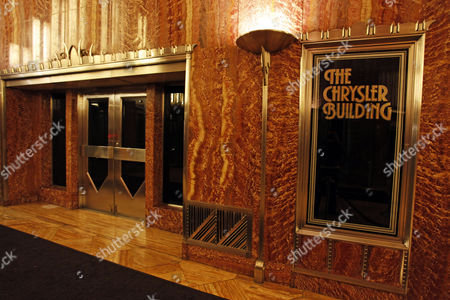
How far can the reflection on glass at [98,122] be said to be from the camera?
4.29 m

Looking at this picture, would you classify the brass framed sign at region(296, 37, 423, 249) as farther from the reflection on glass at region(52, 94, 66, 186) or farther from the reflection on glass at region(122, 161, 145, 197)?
the reflection on glass at region(52, 94, 66, 186)

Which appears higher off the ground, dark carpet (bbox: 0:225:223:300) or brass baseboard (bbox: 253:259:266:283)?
brass baseboard (bbox: 253:259:266:283)

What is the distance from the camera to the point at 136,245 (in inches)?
125

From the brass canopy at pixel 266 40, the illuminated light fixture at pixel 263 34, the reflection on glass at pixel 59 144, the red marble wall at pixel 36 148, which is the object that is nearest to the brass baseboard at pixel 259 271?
the illuminated light fixture at pixel 263 34

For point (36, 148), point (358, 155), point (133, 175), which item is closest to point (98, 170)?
point (133, 175)

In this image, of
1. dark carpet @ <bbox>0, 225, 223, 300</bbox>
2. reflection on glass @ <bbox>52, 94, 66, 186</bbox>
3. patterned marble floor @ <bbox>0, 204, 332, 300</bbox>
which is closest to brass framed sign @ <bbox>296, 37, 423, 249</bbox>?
patterned marble floor @ <bbox>0, 204, 332, 300</bbox>

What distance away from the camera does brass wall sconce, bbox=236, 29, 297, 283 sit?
2133 millimetres

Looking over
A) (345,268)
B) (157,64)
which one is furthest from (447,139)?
(157,64)

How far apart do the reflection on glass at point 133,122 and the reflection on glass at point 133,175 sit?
0.93ft

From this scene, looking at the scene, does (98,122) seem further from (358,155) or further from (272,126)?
Answer: (358,155)

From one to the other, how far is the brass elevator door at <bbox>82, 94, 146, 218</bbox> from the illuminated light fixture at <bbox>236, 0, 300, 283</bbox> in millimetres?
2171

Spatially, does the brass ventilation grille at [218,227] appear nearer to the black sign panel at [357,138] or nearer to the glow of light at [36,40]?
the black sign panel at [357,138]

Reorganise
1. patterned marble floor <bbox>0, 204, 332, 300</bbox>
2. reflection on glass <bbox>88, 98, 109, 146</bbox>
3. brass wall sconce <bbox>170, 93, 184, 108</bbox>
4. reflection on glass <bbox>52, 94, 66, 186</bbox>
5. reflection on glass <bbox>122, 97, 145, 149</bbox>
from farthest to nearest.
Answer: reflection on glass <bbox>52, 94, 66, 186</bbox>
reflection on glass <bbox>88, 98, 109, 146</bbox>
reflection on glass <bbox>122, 97, 145, 149</bbox>
brass wall sconce <bbox>170, 93, 184, 108</bbox>
patterned marble floor <bbox>0, 204, 332, 300</bbox>

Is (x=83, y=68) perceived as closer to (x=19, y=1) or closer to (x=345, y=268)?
(x=19, y=1)
